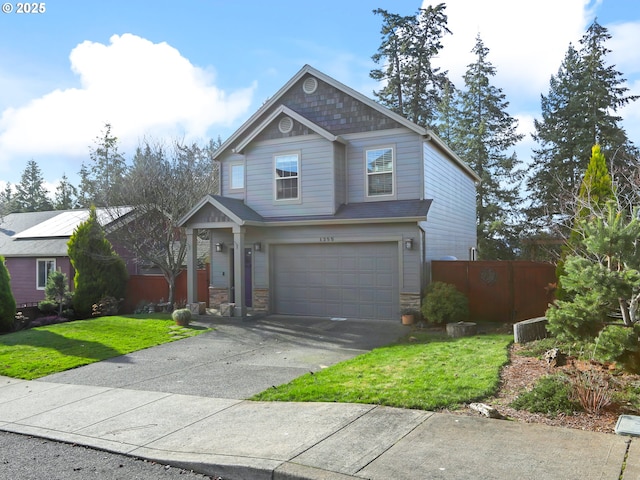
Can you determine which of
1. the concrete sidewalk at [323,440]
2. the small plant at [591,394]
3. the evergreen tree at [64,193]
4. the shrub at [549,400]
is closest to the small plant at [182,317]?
the concrete sidewalk at [323,440]

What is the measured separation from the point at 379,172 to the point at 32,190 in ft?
194

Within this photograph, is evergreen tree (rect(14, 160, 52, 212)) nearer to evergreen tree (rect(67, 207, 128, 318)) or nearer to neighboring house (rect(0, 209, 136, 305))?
neighboring house (rect(0, 209, 136, 305))

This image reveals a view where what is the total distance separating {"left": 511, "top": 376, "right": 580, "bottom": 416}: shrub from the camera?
596 cm

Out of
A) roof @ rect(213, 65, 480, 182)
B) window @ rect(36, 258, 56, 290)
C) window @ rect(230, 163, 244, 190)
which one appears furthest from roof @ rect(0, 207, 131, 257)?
roof @ rect(213, 65, 480, 182)

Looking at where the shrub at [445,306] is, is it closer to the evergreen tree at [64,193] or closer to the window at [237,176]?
the window at [237,176]

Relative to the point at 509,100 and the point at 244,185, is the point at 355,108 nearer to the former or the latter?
the point at 244,185

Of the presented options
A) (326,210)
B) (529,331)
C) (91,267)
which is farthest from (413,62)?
(529,331)

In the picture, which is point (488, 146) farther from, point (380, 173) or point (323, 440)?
point (323, 440)

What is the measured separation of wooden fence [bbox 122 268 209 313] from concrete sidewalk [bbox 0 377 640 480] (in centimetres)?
1107

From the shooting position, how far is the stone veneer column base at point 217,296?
17219 mm

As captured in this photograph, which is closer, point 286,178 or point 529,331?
point 529,331

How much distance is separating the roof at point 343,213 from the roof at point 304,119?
202cm

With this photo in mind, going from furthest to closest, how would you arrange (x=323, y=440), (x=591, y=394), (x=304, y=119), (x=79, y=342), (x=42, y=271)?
1. (x=42, y=271)
2. (x=304, y=119)
3. (x=79, y=342)
4. (x=591, y=394)
5. (x=323, y=440)

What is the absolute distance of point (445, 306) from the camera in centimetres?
1327
